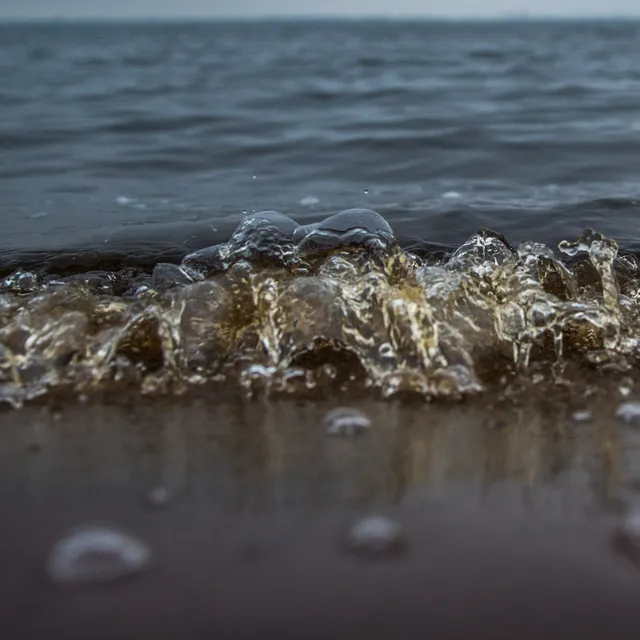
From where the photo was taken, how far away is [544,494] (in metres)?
1.71

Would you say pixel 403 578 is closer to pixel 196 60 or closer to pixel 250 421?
pixel 250 421

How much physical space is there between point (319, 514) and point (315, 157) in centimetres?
583

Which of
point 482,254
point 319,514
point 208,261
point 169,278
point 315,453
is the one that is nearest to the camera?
point 319,514

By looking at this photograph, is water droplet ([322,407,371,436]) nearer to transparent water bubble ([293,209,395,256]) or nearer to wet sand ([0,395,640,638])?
wet sand ([0,395,640,638])

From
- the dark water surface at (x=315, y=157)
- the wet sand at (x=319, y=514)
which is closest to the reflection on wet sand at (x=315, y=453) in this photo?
the wet sand at (x=319, y=514)

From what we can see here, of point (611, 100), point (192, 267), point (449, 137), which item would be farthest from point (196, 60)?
point (192, 267)

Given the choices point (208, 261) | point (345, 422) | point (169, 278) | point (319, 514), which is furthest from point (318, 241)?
point (319, 514)

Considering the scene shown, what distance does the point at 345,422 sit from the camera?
207 cm

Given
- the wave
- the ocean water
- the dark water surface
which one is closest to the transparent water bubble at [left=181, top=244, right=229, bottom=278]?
the ocean water

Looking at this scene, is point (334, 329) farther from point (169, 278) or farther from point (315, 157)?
point (315, 157)

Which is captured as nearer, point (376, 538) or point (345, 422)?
point (376, 538)

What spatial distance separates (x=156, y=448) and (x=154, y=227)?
9.55 ft

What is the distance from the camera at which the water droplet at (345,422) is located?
2020mm

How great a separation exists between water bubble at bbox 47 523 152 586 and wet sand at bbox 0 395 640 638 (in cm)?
2
